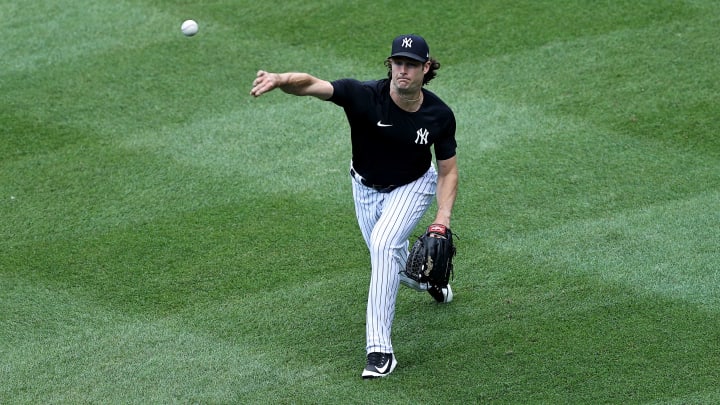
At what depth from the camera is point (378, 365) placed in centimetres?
604

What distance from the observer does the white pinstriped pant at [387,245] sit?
6.06 meters

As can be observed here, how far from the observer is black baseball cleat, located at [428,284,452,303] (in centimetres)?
677

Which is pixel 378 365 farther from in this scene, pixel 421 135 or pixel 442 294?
pixel 421 135

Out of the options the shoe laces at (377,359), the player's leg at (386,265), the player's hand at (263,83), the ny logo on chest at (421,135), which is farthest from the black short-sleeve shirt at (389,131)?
the shoe laces at (377,359)

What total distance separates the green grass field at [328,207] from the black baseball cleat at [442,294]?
0.35 ft

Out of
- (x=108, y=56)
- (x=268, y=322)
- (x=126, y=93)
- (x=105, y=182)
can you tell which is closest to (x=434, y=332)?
(x=268, y=322)

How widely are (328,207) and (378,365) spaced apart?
242 cm

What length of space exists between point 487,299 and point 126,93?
4.85 m

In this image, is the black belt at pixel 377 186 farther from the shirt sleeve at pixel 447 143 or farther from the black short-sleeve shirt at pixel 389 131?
the shirt sleeve at pixel 447 143

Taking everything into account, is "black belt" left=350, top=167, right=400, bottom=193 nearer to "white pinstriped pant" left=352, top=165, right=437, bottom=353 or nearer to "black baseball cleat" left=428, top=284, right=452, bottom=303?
"white pinstriped pant" left=352, top=165, right=437, bottom=353

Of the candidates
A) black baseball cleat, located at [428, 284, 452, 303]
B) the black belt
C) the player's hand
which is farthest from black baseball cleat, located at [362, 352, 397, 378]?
the player's hand

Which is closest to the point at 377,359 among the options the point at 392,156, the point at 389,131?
the point at 392,156

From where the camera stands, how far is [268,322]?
6676 mm

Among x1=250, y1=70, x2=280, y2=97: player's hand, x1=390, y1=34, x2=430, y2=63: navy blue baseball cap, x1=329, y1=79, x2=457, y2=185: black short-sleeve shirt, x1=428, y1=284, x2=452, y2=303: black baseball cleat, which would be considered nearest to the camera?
x1=250, y1=70, x2=280, y2=97: player's hand
